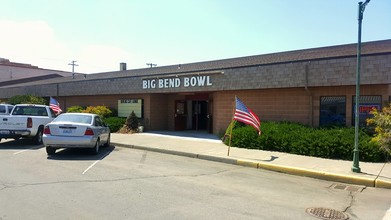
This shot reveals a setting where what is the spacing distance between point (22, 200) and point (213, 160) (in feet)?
22.3

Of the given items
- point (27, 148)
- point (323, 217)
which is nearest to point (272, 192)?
point (323, 217)

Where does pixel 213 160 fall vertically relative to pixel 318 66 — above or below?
below

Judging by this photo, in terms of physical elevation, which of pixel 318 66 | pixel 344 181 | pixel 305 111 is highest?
pixel 318 66

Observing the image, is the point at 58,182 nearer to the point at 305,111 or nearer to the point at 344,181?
the point at 344,181

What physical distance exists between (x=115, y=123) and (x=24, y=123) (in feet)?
25.1

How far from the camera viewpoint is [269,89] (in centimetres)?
1627

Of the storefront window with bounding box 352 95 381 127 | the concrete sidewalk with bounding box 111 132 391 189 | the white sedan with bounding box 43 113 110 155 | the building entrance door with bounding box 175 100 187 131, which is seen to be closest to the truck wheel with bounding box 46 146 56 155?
the white sedan with bounding box 43 113 110 155

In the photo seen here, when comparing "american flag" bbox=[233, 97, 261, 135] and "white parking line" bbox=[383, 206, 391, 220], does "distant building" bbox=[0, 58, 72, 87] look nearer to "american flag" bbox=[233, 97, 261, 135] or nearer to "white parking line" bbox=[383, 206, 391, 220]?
"american flag" bbox=[233, 97, 261, 135]

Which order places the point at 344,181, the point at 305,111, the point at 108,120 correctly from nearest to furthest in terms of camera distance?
the point at 344,181, the point at 305,111, the point at 108,120

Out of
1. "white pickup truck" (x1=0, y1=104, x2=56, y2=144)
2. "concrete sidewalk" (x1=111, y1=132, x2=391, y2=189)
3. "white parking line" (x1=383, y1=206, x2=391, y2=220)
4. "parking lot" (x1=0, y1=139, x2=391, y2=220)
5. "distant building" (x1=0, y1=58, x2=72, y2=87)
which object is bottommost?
"white parking line" (x1=383, y1=206, x2=391, y2=220)

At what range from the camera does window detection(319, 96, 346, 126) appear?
14.2m

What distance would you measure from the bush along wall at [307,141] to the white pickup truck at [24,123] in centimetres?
820

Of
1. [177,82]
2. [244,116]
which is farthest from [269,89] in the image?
[177,82]

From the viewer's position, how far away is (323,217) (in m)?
5.90
